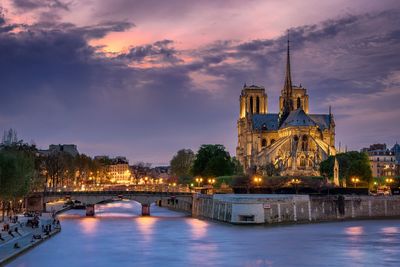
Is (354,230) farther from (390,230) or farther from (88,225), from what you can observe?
(88,225)

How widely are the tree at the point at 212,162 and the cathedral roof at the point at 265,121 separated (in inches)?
1428

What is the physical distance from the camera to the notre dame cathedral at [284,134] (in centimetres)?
13975

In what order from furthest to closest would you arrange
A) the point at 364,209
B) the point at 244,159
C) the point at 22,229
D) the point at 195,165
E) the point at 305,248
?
the point at 244,159 < the point at 195,165 < the point at 364,209 < the point at 22,229 < the point at 305,248

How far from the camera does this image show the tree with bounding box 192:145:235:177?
124 m

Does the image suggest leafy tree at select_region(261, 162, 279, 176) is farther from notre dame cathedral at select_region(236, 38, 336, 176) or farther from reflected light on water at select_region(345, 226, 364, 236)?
reflected light on water at select_region(345, 226, 364, 236)

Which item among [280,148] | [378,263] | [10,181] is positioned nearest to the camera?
[378,263]

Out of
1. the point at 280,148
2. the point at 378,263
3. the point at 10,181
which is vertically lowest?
the point at 378,263

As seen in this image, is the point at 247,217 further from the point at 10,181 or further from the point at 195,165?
the point at 195,165

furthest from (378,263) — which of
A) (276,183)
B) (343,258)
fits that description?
(276,183)

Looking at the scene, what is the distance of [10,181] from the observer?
67.8m

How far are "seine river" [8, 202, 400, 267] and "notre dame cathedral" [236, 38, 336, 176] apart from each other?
6169 centimetres

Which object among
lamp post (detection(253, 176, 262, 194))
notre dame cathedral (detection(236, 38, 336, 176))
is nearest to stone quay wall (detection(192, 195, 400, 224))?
lamp post (detection(253, 176, 262, 194))

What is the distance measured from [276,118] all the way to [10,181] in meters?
104

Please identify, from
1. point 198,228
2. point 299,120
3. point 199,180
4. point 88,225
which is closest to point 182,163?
point 299,120
